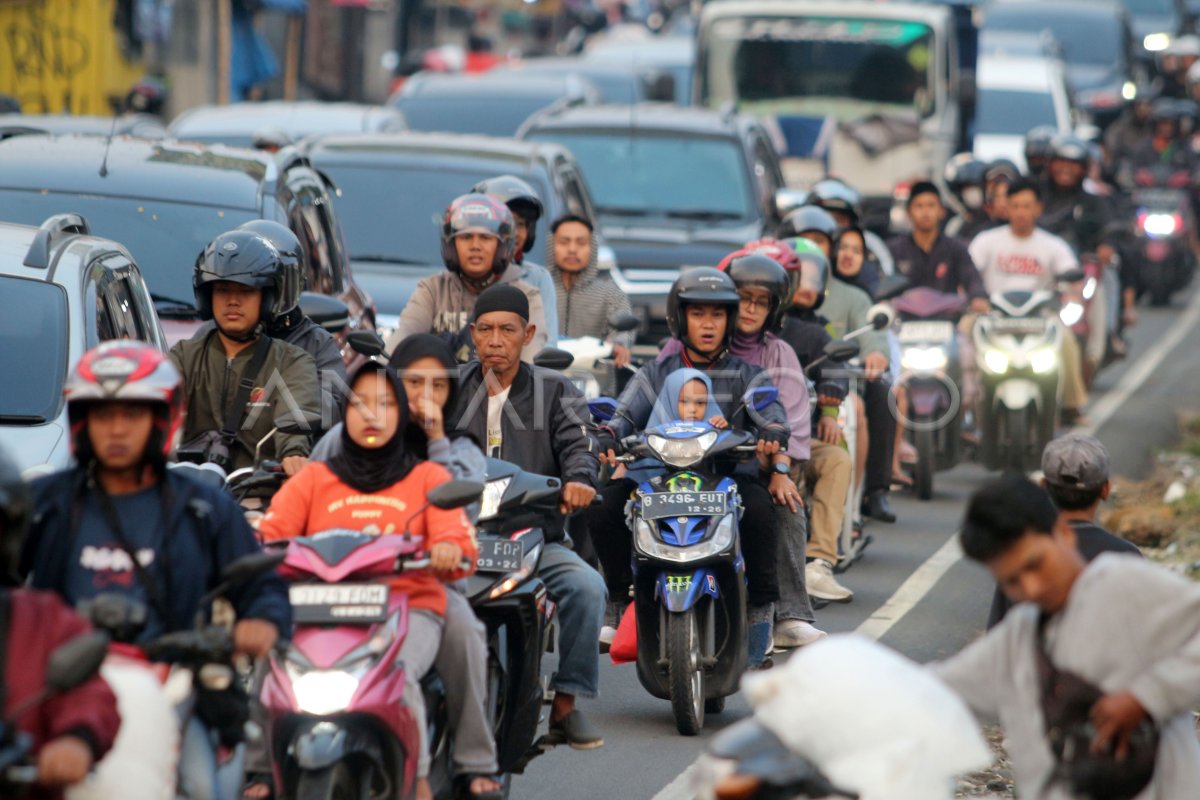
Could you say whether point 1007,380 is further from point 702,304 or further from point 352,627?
point 352,627

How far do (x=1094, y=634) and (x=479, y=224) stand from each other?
591cm

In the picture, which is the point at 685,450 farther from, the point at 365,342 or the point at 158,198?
the point at 158,198

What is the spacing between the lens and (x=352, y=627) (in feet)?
19.1

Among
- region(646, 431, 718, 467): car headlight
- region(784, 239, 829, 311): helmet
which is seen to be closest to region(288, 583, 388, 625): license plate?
region(646, 431, 718, 467): car headlight

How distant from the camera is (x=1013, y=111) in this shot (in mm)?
29000

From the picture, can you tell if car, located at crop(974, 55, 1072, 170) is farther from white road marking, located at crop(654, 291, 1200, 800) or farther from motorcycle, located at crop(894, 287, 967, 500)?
motorcycle, located at crop(894, 287, 967, 500)

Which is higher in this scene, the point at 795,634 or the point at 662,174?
the point at 662,174

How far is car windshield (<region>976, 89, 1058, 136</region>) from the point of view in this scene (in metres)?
28.7

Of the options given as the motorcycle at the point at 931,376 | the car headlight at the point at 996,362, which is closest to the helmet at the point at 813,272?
the motorcycle at the point at 931,376

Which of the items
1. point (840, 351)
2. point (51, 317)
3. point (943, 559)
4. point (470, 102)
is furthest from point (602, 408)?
point (470, 102)

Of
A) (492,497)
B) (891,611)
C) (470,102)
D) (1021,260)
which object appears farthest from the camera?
(470,102)

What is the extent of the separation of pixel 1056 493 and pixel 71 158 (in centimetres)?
617

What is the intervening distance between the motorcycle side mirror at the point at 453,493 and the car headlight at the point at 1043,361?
9305mm

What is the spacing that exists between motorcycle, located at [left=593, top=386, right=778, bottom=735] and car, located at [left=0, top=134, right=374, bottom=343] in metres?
2.66
